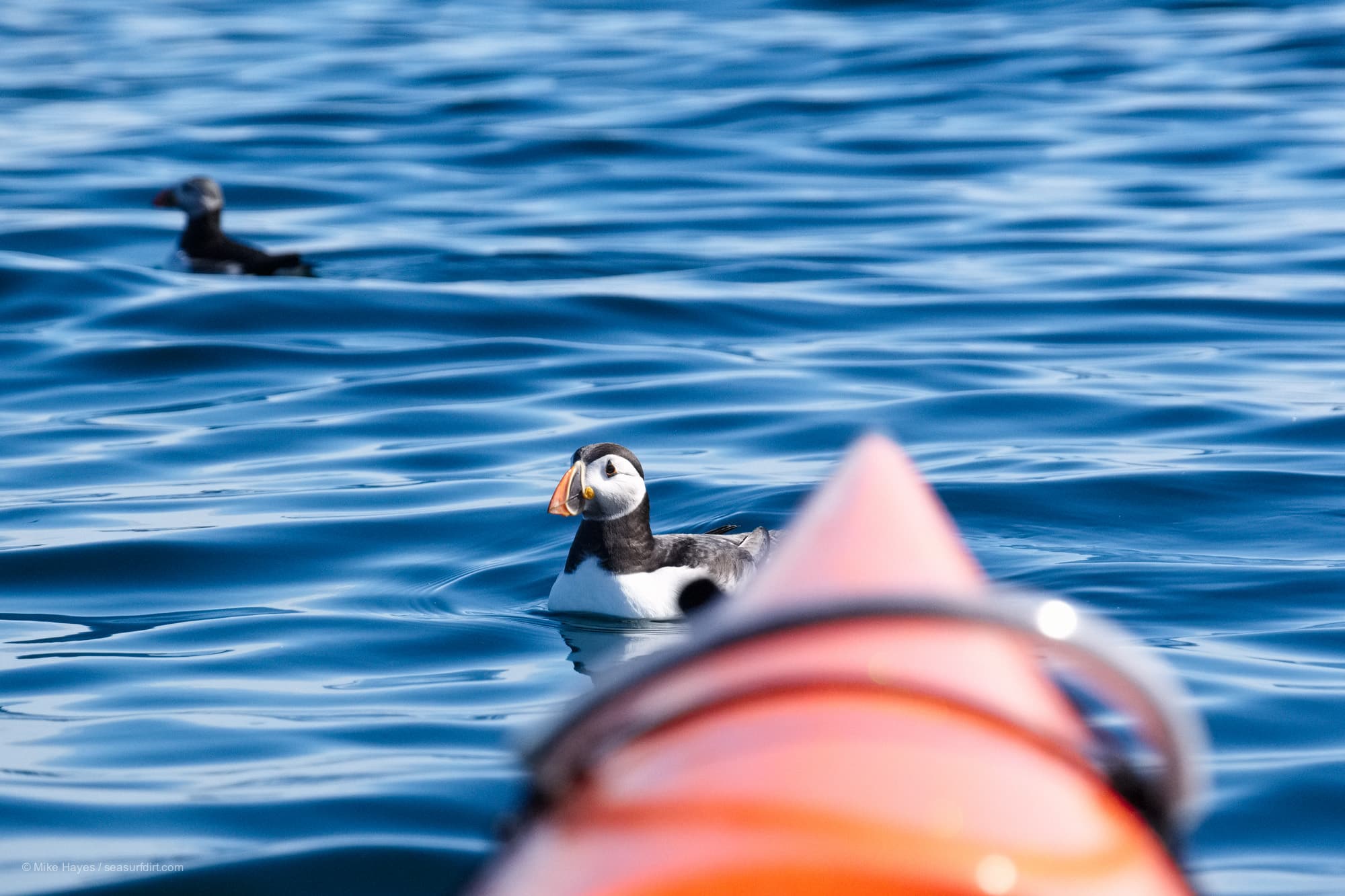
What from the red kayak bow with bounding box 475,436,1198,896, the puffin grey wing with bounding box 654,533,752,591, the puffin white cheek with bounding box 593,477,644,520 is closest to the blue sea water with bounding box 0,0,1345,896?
the puffin grey wing with bounding box 654,533,752,591

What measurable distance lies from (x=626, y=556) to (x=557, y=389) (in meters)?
3.17

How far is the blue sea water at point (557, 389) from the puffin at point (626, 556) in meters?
0.15

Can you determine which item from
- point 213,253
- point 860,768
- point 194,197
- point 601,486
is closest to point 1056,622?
point 860,768

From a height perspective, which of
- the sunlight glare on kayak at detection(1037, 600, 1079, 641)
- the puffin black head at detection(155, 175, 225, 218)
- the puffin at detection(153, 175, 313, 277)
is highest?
the puffin black head at detection(155, 175, 225, 218)

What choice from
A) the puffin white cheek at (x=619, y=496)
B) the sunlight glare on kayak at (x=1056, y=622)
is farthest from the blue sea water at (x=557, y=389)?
the sunlight glare on kayak at (x=1056, y=622)

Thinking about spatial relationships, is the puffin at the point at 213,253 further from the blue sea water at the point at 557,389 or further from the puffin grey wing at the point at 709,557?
the puffin grey wing at the point at 709,557

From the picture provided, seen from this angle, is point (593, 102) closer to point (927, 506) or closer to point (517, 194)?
point (517, 194)

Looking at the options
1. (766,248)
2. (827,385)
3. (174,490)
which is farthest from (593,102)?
(174,490)

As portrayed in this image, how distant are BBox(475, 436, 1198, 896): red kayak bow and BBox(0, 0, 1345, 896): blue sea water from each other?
63.4 inches

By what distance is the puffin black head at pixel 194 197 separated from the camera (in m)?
13.4

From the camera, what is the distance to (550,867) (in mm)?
2244

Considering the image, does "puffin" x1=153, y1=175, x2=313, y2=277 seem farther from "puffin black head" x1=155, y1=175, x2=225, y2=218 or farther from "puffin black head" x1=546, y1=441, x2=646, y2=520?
"puffin black head" x1=546, y1=441, x2=646, y2=520

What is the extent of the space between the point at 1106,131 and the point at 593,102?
541 cm

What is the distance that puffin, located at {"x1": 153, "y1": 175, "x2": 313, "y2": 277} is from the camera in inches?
486
